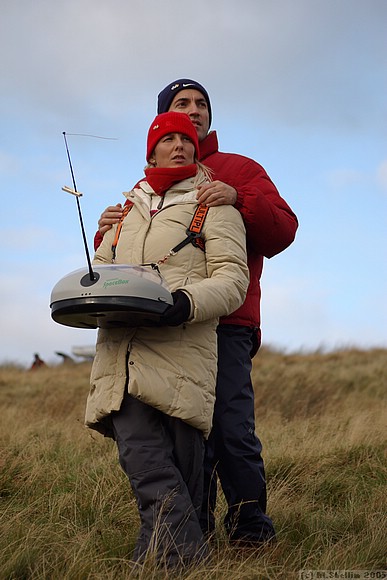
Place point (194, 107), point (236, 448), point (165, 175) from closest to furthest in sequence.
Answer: point (165, 175) < point (236, 448) < point (194, 107)

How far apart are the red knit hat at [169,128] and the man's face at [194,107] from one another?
0.46m

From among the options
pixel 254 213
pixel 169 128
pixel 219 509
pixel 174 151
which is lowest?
pixel 219 509

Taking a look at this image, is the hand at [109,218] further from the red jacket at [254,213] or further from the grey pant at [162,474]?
the grey pant at [162,474]

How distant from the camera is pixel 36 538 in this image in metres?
3.78

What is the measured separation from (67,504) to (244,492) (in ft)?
3.79

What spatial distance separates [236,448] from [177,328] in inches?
33.0

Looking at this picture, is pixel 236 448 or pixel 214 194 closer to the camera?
pixel 214 194

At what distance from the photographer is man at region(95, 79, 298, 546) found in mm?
4148

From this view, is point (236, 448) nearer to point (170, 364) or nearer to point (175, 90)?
point (170, 364)

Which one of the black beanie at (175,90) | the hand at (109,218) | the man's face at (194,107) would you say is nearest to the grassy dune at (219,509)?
the hand at (109,218)

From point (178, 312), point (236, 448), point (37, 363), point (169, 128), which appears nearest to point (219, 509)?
point (236, 448)

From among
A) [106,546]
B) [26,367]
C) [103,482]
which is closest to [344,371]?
[26,367]

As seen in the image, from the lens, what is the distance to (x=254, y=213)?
4.04 m

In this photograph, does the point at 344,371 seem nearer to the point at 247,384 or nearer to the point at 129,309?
the point at 247,384
